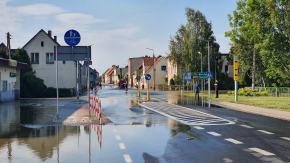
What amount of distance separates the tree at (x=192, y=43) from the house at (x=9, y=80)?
1373 inches

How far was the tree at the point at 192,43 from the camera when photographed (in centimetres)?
8094

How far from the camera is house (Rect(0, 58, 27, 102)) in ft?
145

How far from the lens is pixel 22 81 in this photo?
5919 centimetres

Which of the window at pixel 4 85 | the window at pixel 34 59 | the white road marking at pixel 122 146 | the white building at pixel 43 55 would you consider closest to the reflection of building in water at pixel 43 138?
the white road marking at pixel 122 146

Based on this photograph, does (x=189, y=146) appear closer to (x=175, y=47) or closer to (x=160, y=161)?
(x=160, y=161)

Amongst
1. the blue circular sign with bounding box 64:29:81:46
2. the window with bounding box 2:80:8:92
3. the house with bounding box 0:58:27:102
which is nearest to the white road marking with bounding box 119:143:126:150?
the blue circular sign with bounding box 64:29:81:46

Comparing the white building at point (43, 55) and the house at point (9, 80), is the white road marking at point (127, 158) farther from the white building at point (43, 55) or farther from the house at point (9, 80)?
the white building at point (43, 55)

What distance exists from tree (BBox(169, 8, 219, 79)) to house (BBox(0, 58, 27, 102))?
34.9 meters

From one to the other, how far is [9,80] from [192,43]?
132 feet

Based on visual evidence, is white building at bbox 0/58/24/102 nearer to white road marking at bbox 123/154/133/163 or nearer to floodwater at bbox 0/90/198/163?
floodwater at bbox 0/90/198/163

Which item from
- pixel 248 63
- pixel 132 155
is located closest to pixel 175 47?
pixel 248 63

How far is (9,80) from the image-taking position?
48219 millimetres

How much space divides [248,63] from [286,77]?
3554cm

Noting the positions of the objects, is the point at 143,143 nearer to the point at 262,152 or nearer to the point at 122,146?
the point at 122,146
